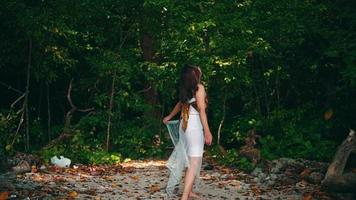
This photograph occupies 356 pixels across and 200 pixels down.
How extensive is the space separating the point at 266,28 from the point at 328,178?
5299 millimetres

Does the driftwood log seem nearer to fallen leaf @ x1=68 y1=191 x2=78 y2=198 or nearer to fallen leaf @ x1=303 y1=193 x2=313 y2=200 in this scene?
fallen leaf @ x1=303 y1=193 x2=313 y2=200

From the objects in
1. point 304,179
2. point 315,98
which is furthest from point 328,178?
point 315,98

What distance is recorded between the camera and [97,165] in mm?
11109

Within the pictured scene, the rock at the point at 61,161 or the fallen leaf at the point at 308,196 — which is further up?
the fallen leaf at the point at 308,196

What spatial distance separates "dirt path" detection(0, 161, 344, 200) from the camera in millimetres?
7248

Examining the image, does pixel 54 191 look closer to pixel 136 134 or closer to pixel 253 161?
pixel 253 161

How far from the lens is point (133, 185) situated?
28.1ft

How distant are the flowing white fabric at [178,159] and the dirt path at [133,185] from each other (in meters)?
0.46

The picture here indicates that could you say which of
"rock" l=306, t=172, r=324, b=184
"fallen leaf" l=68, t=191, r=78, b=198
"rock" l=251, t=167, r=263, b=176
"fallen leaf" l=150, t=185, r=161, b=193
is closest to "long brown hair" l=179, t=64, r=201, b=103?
"fallen leaf" l=150, t=185, r=161, b=193

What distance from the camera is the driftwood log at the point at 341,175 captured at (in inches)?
278

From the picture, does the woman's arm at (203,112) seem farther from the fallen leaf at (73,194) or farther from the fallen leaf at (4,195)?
the fallen leaf at (4,195)

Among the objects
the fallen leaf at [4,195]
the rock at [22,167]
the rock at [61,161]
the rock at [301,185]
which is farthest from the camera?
the rock at [61,161]

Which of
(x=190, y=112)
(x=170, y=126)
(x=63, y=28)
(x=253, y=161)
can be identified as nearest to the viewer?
(x=190, y=112)

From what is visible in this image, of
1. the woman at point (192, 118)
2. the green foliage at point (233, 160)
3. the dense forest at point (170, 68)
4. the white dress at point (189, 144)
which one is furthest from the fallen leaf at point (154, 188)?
the dense forest at point (170, 68)
